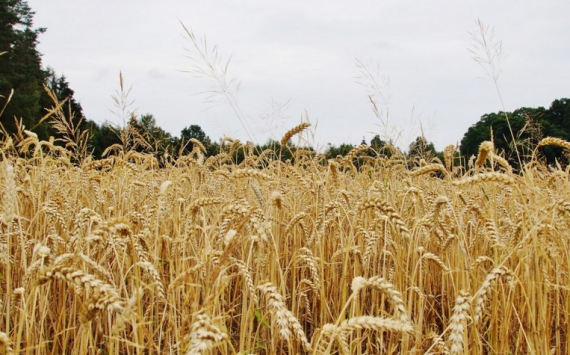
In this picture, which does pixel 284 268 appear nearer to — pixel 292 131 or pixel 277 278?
pixel 277 278

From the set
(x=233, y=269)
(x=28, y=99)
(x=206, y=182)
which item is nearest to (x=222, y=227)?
(x=233, y=269)

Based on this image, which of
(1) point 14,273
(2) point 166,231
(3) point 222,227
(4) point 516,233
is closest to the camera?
(3) point 222,227

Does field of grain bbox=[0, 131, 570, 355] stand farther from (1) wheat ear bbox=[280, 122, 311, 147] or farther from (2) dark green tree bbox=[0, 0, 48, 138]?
(2) dark green tree bbox=[0, 0, 48, 138]

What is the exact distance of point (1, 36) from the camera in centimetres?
2886

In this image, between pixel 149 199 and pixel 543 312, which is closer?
pixel 543 312

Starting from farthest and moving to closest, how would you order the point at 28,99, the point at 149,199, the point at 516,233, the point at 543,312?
the point at 28,99 → the point at 149,199 → the point at 516,233 → the point at 543,312

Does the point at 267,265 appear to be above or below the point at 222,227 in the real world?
below

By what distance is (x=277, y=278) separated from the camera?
216 cm

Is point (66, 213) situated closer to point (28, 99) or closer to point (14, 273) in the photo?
point (14, 273)

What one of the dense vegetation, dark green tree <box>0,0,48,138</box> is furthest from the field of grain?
dark green tree <box>0,0,48,138</box>

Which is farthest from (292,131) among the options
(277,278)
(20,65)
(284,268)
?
(20,65)

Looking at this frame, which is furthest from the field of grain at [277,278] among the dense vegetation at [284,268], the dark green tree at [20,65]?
the dark green tree at [20,65]

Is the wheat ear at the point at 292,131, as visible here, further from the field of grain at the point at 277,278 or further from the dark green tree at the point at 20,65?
the dark green tree at the point at 20,65

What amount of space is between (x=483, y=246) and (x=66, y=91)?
40274 mm
